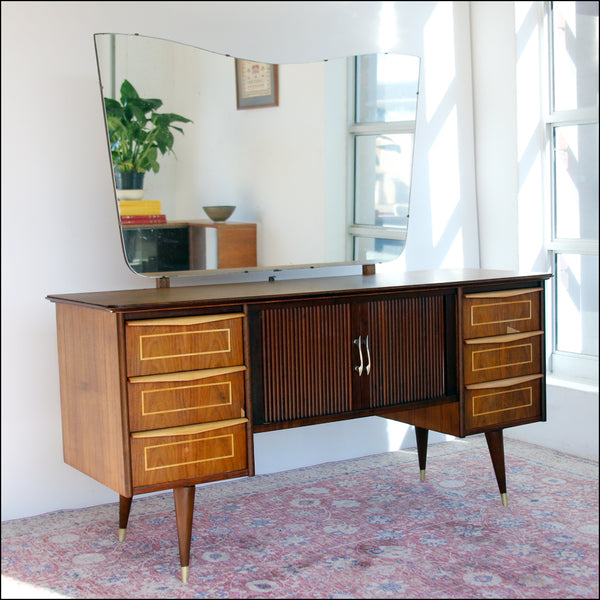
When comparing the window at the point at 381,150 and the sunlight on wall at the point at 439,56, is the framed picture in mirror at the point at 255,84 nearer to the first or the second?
the window at the point at 381,150

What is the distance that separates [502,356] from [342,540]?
2.52 ft

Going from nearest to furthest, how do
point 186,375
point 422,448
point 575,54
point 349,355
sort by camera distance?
point 186,375, point 349,355, point 422,448, point 575,54

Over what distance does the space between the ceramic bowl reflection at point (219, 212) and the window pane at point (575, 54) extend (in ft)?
4.89

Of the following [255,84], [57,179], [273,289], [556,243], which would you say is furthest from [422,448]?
[57,179]

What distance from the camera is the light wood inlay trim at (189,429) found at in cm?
211

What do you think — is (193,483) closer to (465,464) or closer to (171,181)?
(171,181)

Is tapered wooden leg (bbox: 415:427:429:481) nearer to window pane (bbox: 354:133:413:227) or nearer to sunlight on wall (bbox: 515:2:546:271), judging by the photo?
window pane (bbox: 354:133:413:227)

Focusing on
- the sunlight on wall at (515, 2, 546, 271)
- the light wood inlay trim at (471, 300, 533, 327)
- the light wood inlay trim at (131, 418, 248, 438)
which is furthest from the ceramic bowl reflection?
the sunlight on wall at (515, 2, 546, 271)

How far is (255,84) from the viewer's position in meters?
2.71

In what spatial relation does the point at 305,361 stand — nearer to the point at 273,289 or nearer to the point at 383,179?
the point at 273,289

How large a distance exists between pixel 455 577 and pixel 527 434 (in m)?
1.35

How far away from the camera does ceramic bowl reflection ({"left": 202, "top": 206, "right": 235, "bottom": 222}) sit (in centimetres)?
263

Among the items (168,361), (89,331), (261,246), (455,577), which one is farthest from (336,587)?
(261,246)

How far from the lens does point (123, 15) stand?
7.15 ft
